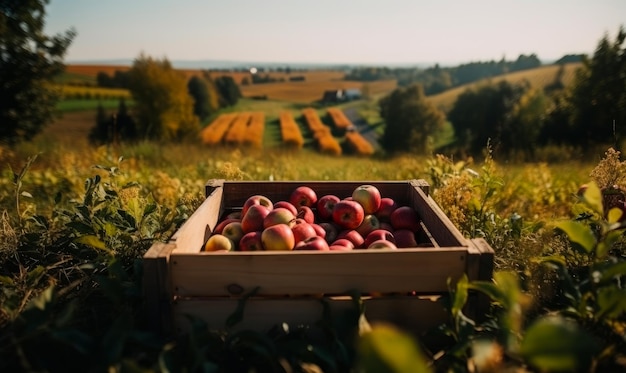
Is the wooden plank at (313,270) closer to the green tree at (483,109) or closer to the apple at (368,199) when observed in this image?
the apple at (368,199)

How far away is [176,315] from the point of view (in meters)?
2.03

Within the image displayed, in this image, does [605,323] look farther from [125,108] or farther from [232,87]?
[232,87]

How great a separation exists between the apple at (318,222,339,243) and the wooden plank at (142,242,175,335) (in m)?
1.07

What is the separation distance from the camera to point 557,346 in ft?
3.83

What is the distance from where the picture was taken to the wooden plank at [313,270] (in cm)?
198

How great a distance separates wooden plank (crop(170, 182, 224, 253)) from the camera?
2234 millimetres

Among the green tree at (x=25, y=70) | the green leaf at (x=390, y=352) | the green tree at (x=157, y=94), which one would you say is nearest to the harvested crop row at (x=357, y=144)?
the green tree at (x=157, y=94)

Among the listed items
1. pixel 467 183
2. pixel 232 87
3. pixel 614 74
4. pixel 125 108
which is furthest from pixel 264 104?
pixel 467 183

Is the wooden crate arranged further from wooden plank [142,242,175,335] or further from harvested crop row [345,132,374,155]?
harvested crop row [345,132,374,155]

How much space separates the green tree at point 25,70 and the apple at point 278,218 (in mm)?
11473

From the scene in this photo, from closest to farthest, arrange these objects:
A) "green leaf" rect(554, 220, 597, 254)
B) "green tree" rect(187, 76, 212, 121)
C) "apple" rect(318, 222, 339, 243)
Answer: "green leaf" rect(554, 220, 597, 254) < "apple" rect(318, 222, 339, 243) < "green tree" rect(187, 76, 212, 121)

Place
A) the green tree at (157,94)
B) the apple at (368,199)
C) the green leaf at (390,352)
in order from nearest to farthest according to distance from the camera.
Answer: the green leaf at (390,352)
the apple at (368,199)
the green tree at (157,94)

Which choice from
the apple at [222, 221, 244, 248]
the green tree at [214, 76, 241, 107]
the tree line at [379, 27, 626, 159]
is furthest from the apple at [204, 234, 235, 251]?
the green tree at [214, 76, 241, 107]

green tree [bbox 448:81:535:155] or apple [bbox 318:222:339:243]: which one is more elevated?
apple [bbox 318:222:339:243]
